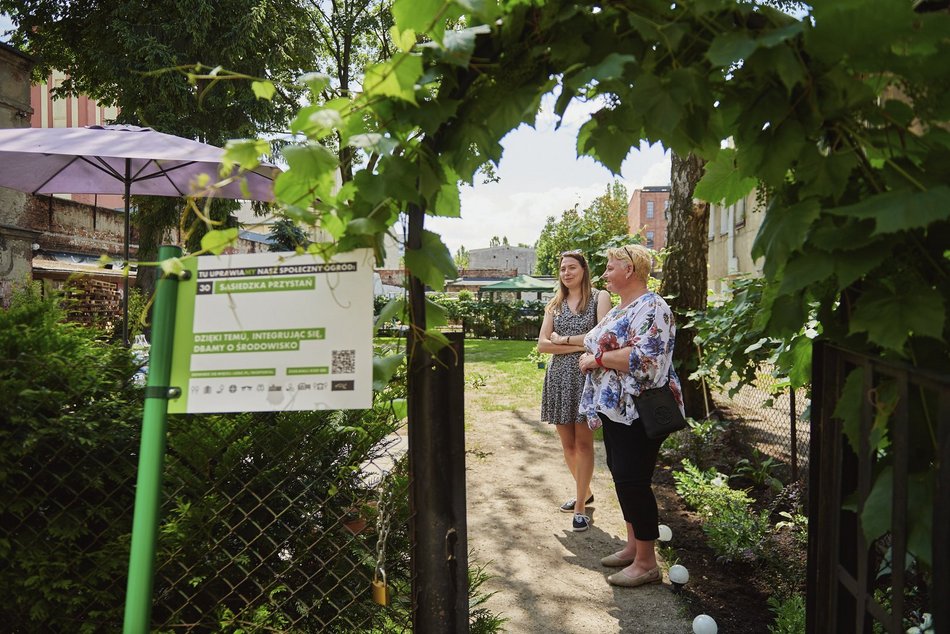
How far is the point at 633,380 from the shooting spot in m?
3.63

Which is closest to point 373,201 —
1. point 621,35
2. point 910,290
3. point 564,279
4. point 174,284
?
point 174,284

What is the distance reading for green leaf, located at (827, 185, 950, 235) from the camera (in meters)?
1.03

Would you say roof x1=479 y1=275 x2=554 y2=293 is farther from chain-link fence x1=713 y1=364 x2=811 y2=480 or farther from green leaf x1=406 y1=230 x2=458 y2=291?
green leaf x1=406 y1=230 x2=458 y2=291

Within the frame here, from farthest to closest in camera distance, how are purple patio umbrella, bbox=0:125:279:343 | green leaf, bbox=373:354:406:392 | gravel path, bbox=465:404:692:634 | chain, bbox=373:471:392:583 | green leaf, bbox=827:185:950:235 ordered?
purple patio umbrella, bbox=0:125:279:343 < gravel path, bbox=465:404:692:634 < chain, bbox=373:471:392:583 < green leaf, bbox=373:354:406:392 < green leaf, bbox=827:185:950:235

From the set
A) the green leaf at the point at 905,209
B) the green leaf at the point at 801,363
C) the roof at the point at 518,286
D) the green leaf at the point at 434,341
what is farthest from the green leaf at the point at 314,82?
the roof at the point at 518,286

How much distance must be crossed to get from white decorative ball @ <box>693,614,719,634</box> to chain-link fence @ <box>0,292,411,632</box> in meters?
1.56

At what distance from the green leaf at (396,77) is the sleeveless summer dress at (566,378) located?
3584mm

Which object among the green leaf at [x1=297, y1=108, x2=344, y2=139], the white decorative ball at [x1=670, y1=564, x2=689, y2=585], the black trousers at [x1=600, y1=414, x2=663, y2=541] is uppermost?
the green leaf at [x1=297, y1=108, x2=344, y2=139]

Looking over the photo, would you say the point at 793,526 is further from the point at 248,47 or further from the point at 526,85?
the point at 248,47

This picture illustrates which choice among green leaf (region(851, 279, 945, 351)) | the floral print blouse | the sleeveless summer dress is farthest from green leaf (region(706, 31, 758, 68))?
the sleeveless summer dress

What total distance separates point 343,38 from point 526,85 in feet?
69.9

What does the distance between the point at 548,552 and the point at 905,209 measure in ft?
12.2

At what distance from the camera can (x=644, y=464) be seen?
3639mm

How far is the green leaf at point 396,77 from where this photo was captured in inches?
49.9
